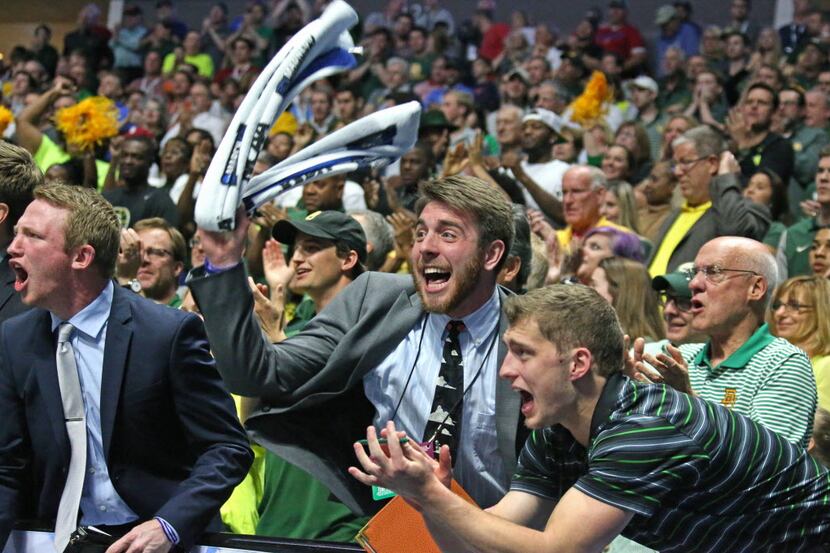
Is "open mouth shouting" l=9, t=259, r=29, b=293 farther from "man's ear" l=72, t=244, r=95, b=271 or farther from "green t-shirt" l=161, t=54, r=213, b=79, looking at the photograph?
"green t-shirt" l=161, t=54, r=213, b=79

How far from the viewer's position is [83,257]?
344 cm

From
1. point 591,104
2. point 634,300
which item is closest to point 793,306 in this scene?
point 634,300

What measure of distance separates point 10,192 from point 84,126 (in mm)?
5357

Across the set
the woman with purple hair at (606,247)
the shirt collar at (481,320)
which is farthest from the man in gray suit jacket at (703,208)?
the shirt collar at (481,320)

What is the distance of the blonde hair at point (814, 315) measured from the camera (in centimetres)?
520

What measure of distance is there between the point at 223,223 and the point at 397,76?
10474 millimetres

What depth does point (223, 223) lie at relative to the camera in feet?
10.5

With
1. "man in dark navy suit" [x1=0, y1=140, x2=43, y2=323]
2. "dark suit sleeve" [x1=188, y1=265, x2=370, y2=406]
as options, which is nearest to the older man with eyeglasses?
"dark suit sleeve" [x1=188, y1=265, x2=370, y2=406]

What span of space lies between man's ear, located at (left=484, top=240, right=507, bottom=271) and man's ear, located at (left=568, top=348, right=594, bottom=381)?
34.0 inches

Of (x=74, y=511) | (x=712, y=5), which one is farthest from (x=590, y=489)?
(x=712, y=5)

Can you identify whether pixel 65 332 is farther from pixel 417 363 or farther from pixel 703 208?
pixel 703 208

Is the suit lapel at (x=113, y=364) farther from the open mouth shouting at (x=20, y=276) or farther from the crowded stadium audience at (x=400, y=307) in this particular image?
the open mouth shouting at (x=20, y=276)

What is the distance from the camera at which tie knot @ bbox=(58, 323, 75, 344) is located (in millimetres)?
3391

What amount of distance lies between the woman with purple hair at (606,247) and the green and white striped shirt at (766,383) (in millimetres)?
1975
